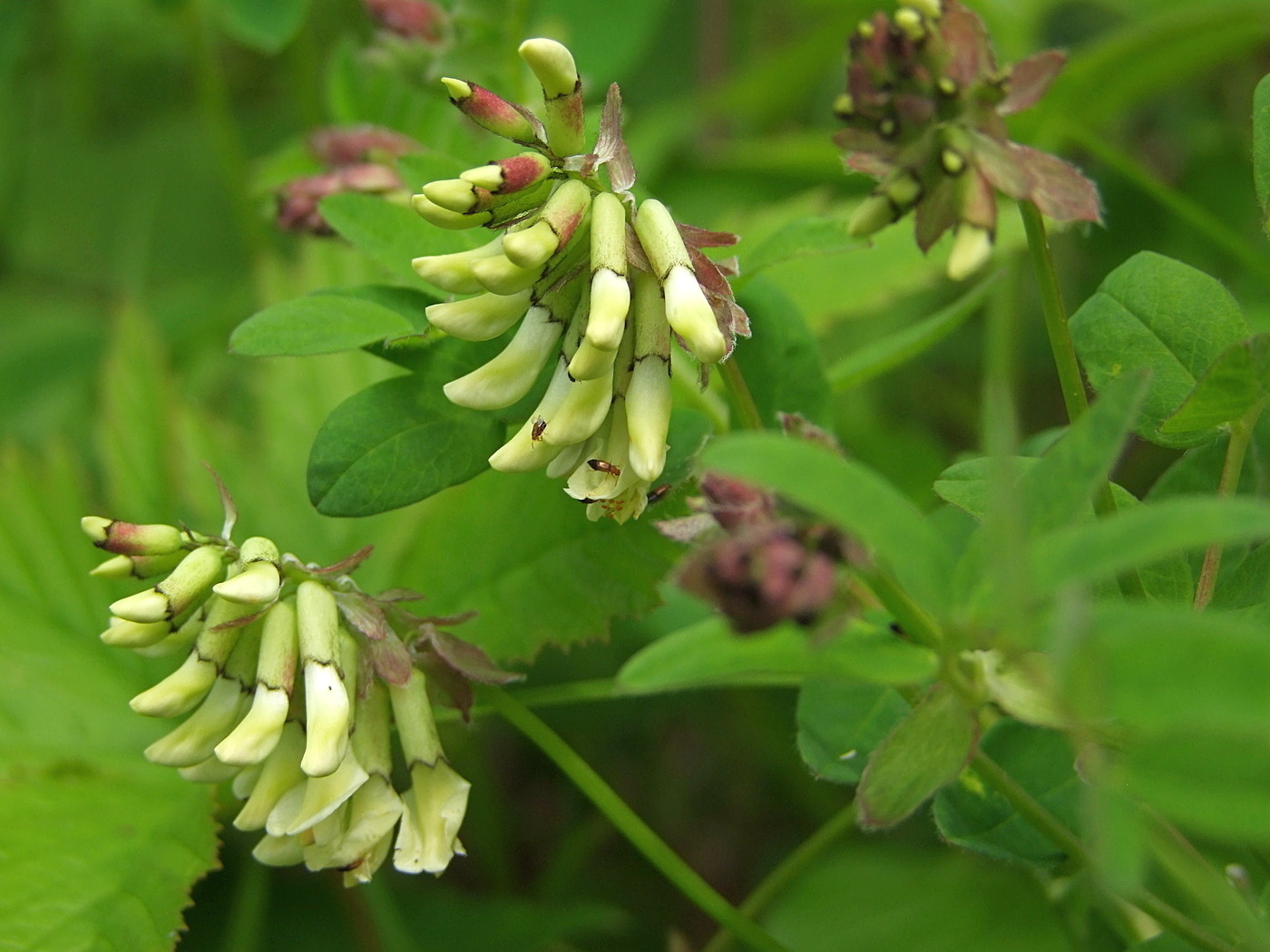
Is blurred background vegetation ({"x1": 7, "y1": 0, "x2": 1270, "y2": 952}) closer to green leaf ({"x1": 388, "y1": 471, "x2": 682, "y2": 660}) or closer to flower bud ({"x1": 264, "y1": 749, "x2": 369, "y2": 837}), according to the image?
green leaf ({"x1": 388, "y1": 471, "x2": 682, "y2": 660})

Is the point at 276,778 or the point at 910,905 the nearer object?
the point at 276,778

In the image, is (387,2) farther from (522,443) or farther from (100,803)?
(100,803)

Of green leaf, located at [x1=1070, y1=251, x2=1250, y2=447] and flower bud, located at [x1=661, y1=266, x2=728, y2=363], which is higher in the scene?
flower bud, located at [x1=661, y1=266, x2=728, y2=363]

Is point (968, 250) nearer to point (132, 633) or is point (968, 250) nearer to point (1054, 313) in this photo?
point (1054, 313)

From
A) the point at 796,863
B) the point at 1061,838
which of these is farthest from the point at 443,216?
the point at 796,863

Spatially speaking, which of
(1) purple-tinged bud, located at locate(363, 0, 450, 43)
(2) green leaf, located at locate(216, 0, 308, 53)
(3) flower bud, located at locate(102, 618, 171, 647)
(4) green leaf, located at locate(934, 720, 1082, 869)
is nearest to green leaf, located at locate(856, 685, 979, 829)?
(4) green leaf, located at locate(934, 720, 1082, 869)

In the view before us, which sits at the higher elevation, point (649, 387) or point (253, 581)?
point (649, 387)

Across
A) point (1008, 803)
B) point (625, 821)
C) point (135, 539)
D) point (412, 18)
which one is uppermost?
point (412, 18)
